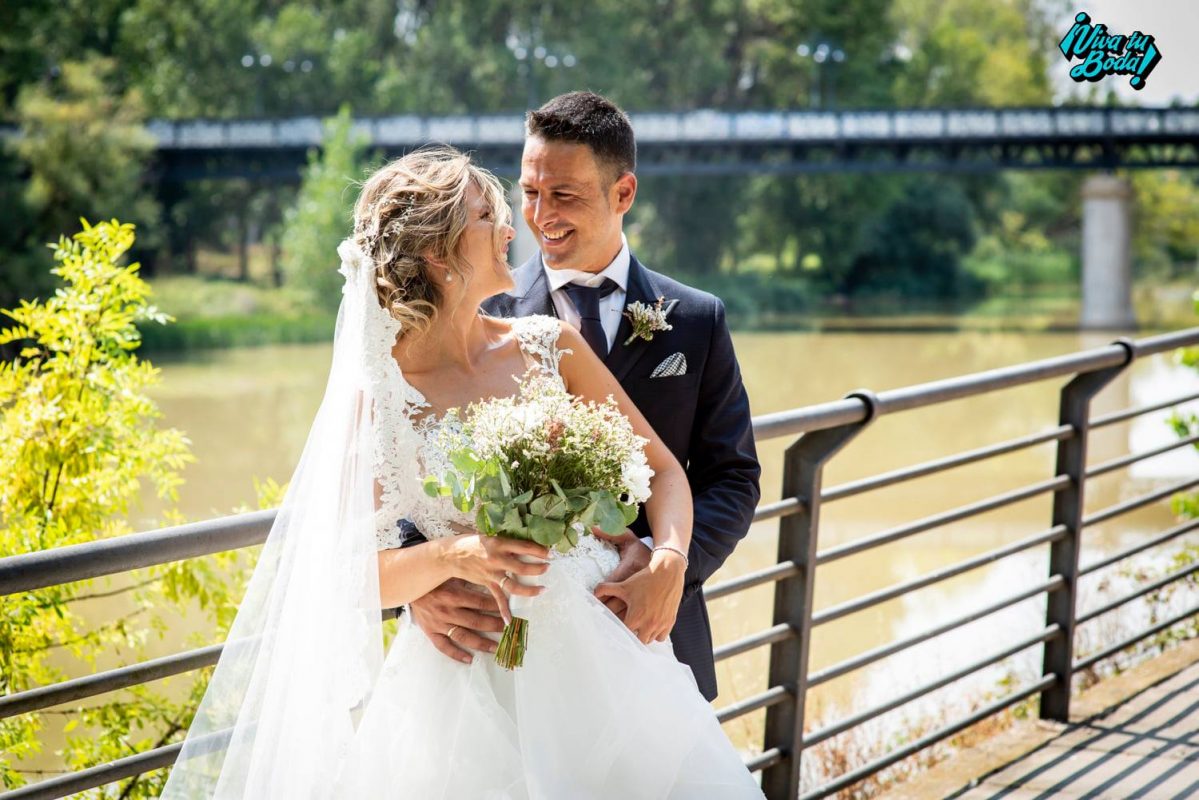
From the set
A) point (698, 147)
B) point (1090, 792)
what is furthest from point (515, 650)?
point (698, 147)

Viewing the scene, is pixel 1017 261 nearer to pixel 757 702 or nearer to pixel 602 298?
pixel 757 702

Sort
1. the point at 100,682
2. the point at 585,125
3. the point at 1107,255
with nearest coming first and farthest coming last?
1. the point at 100,682
2. the point at 585,125
3. the point at 1107,255

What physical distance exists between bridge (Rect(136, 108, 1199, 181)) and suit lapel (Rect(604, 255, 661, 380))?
129 feet

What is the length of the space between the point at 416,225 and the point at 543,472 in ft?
1.48

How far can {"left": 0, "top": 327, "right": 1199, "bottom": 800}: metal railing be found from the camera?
2025 mm

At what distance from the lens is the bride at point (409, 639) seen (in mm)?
2012

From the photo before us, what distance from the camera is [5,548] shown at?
12.3ft

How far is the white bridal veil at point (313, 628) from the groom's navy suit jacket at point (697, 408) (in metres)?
0.44

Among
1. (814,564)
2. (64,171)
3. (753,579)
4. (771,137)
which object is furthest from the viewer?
(771,137)

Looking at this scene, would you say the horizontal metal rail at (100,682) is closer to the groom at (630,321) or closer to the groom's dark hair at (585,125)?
the groom at (630,321)

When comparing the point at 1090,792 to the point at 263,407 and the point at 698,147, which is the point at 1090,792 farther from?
the point at 698,147

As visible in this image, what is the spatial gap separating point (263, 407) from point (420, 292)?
71.7 ft

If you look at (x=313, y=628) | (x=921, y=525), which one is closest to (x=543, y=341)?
(x=313, y=628)

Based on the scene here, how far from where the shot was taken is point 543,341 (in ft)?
7.32
